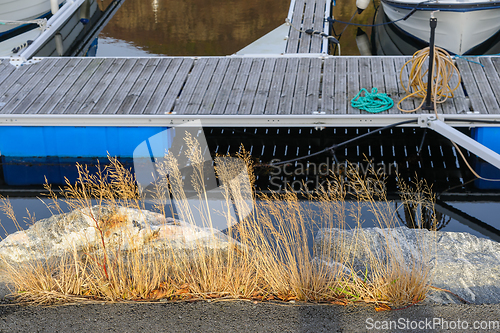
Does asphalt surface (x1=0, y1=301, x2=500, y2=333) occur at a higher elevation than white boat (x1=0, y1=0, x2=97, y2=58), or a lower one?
lower

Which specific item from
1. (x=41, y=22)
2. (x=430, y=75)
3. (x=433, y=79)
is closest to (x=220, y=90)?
(x=430, y=75)

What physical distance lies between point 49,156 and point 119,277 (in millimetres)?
3249

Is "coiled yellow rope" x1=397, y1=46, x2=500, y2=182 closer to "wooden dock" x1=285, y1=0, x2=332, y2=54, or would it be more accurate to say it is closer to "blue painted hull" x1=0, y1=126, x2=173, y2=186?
"wooden dock" x1=285, y1=0, x2=332, y2=54

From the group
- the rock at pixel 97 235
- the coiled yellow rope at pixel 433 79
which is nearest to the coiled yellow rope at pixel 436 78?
the coiled yellow rope at pixel 433 79

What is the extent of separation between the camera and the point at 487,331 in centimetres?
269

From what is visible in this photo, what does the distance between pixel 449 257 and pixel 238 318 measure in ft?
5.64

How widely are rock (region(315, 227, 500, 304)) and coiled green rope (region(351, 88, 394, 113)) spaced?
1673 millimetres

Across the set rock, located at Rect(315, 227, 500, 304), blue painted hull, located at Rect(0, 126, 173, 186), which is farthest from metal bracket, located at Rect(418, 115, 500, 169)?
blue painted hull, located at Rect(0, 126, 173, 186)

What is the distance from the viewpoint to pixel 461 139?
4.74 meters

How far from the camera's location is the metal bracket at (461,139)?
4.46 metres

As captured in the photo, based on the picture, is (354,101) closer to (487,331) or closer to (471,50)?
(487,331)

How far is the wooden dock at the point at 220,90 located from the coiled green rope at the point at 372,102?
0.07 m

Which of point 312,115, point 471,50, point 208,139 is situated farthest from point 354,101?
point 471,50

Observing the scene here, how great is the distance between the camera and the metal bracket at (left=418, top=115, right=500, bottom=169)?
175 inches
